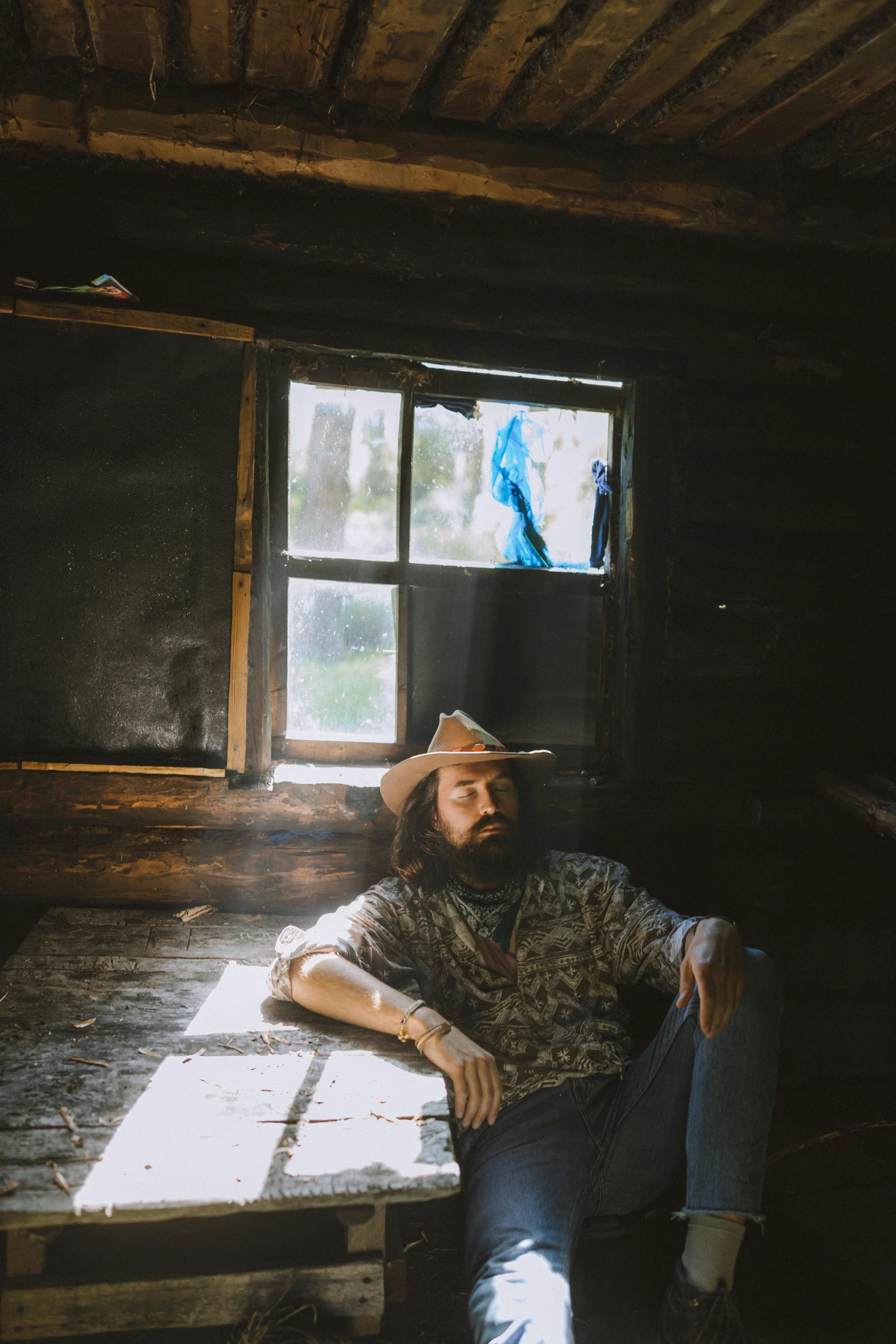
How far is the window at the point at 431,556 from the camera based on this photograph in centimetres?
302

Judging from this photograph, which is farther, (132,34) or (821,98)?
(821,98)

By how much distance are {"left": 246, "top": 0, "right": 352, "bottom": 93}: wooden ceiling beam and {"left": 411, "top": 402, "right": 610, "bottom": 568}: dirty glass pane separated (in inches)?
41.6

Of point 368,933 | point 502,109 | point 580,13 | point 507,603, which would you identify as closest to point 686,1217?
point 368,933

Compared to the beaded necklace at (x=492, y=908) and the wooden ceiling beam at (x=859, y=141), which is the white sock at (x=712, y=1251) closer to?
the beaded necklace at (x=492, y=908)

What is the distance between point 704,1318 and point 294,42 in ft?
11.4

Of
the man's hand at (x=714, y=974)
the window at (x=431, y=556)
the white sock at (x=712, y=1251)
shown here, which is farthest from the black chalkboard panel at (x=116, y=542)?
the white sock at (x=712, y=1251)

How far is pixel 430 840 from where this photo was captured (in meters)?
2.64

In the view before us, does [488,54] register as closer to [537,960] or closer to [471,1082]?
[537,960]

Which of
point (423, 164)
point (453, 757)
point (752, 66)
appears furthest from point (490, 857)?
point (752, 66)

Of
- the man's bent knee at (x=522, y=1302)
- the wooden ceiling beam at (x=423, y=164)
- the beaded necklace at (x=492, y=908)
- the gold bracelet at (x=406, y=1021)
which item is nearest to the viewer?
the man's bent knee at (x=522, y=1302)

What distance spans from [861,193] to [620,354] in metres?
1.06

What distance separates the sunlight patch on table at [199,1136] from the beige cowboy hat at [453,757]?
92 centimetres

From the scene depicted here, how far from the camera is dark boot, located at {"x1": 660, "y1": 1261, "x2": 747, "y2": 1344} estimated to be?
1.91 metres

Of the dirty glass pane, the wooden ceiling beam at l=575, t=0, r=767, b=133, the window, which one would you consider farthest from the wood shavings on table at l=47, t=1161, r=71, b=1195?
the wooden ceiling beam at l=575, t=0, r=767, b=133
